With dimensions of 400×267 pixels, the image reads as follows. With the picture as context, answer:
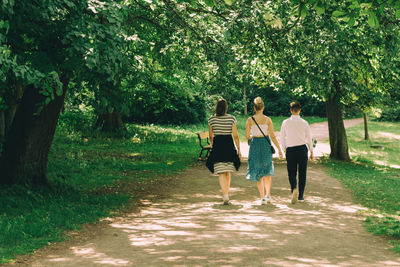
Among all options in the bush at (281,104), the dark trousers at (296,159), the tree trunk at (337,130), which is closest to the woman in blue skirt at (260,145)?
the dark trousers at (296,159)

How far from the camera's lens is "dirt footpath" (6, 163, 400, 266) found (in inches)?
208

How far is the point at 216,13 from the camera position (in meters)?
12.3

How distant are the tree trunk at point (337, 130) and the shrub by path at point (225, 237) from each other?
31.0ft

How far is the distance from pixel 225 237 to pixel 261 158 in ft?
9.57

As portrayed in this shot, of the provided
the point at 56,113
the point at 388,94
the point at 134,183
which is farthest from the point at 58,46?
the point at 388,94

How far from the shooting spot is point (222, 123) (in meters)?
8.48

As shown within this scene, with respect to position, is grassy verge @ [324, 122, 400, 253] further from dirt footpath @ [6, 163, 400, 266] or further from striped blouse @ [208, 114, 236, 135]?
striped blouse @ [208, 114, 236, 135]

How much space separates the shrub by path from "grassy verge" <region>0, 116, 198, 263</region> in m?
0.47

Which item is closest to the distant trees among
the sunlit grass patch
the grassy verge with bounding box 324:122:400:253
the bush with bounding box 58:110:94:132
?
the grassy verge with bounding box 324:122:400:253

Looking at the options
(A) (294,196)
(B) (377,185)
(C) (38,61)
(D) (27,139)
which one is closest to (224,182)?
(A) (294,196)

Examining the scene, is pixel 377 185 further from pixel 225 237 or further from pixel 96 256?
pixel 96 256

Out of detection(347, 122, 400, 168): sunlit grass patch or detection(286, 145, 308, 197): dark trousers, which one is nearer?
detection(286, 145, 308, 197): dark trousers

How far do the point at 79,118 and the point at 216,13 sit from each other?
14048mm

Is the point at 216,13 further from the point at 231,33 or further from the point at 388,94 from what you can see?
the point at 388,94
